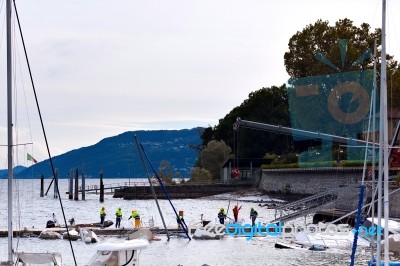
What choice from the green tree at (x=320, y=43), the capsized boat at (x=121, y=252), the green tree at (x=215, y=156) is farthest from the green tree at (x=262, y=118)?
the capsized boat at (x=121, y=252)

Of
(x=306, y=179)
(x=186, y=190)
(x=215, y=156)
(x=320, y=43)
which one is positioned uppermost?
(x=320, y=43)

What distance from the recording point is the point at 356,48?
365 feet

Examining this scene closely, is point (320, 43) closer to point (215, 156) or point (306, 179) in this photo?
point (306, 179)

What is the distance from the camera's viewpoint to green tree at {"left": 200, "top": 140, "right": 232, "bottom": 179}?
147750 millimetres

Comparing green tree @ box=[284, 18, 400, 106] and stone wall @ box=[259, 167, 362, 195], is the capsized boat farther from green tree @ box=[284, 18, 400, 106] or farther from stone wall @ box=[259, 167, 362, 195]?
green tree @ box=[284, 18, 400, 106]

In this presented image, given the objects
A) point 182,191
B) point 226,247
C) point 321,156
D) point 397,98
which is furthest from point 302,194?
point 226,247

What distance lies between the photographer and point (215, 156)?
149250 mm

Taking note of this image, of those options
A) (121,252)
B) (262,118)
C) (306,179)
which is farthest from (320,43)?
(121,252)

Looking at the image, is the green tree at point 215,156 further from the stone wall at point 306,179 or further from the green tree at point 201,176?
the stone wall at point 306,179

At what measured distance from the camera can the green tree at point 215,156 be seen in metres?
148

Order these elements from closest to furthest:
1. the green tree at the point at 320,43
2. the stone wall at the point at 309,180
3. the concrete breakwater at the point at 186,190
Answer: the stone wall at the point at 309,180, the green tree at the point at 320,43, the concrete breakwater at the point at 186,190

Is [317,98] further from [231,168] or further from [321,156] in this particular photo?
[231,168]

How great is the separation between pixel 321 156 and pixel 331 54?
42.1 ft

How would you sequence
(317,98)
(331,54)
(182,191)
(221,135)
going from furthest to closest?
(221,135) < (182,191) < (331,54) < (317,98)
